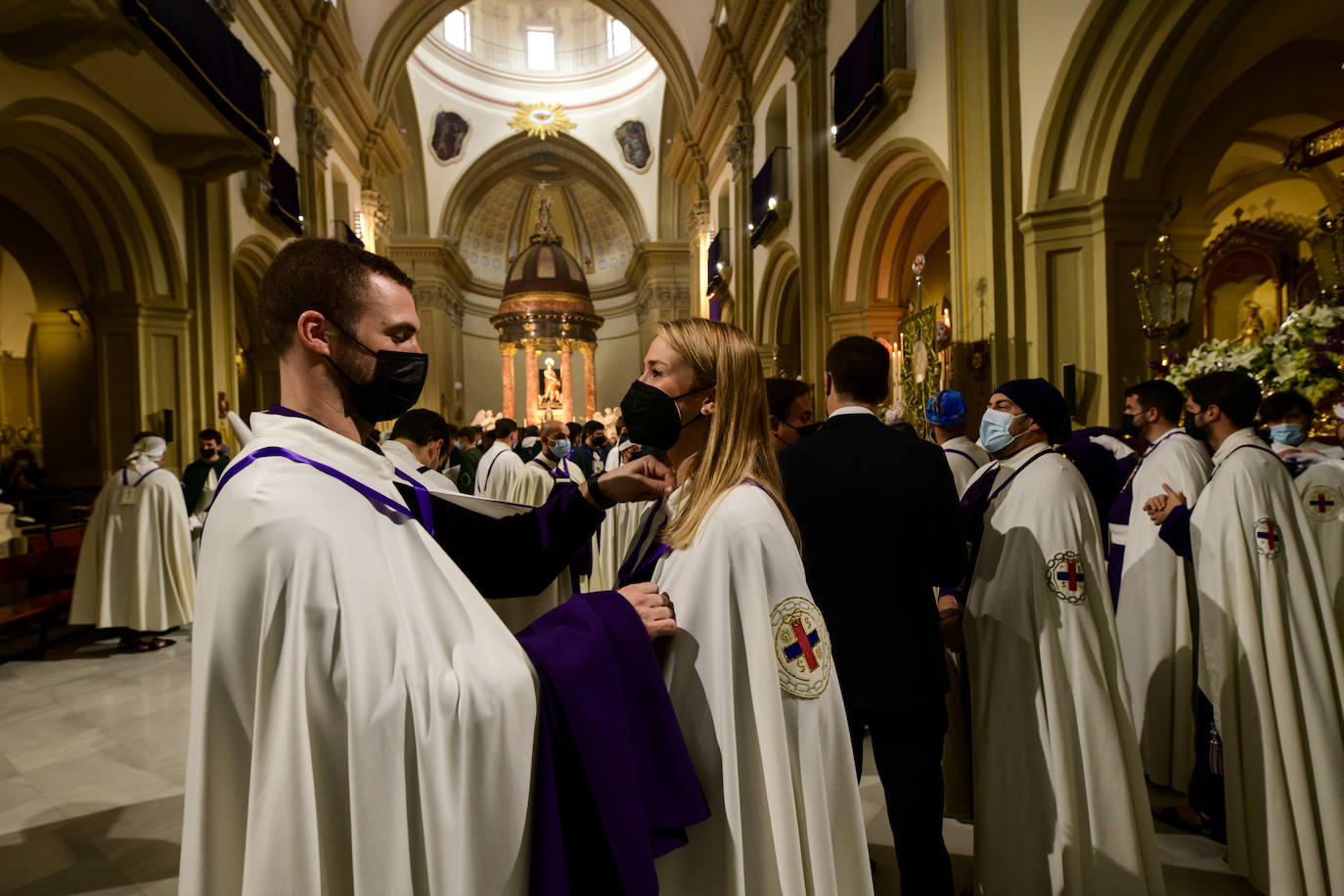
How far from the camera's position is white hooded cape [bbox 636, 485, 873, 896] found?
1.50 meters

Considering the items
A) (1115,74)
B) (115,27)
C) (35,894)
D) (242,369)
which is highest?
(115,27)

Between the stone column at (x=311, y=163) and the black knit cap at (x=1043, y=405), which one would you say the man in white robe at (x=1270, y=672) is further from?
the stone column at (x=311, y=163)

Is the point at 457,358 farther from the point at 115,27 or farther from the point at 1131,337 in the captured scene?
the point at 1131,337

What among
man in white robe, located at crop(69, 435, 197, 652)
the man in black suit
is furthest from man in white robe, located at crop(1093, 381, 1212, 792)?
man in white robe, located at crop(69, 435, 197, 652)

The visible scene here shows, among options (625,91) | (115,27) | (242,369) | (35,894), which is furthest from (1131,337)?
(625,91)

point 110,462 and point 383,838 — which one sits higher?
point 110,462

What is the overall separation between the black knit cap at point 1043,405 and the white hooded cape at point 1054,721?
0.18m

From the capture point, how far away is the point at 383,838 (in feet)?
3.93

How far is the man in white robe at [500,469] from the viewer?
277 inches

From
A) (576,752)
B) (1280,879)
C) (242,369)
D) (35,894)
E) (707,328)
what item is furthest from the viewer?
(242,369)

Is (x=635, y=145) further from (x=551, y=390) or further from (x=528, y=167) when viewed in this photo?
(x=551, y=390)

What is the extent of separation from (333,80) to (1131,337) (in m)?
13.7

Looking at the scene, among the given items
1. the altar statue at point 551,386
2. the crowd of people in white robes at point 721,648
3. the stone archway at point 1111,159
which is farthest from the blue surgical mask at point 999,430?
the altar statue at point 551,386

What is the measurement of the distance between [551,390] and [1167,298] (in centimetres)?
2140
